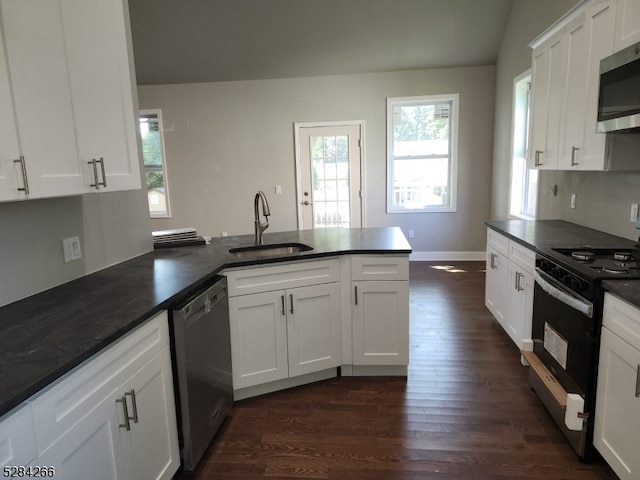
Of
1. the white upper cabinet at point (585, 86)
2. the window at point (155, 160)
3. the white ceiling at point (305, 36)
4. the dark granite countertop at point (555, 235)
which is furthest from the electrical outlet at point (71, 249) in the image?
the window at point (155, 160)

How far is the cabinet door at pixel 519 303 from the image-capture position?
2.63 m

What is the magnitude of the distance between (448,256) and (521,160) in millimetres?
1836

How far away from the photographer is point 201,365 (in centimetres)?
194

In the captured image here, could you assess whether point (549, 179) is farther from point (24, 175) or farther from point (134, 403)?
point (24, 175)

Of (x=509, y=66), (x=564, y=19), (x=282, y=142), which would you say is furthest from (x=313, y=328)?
(x=509, y=66)

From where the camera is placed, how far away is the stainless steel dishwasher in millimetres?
1776

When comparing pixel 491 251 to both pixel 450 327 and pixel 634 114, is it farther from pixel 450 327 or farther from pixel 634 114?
pixel 634 114

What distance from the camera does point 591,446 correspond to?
6.15 ft

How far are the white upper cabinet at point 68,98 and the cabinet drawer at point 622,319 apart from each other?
2.21 meters

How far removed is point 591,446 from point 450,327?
170 cm

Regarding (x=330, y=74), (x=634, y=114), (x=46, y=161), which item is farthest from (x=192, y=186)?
(x=634, y=114)

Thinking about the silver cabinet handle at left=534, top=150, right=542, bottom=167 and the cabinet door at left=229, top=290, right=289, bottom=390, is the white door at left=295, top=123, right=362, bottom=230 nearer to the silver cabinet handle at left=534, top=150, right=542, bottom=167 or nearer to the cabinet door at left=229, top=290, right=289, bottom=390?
the silver cabinet handle at left=534, top=150, right=542, bottom=167

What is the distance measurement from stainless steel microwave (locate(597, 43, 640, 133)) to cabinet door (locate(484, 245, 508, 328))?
125 centimetres

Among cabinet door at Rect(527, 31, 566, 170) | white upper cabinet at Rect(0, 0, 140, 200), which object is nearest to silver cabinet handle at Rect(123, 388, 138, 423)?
white upper cabinet at Rect(0, 0, 140, 200)
